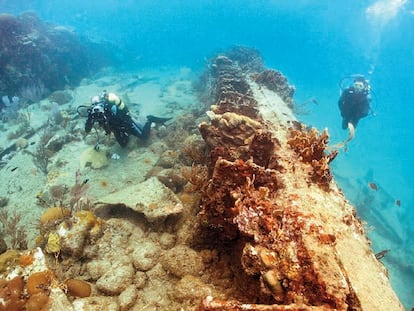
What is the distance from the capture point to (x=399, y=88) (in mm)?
105500

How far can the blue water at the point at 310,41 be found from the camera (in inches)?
1852

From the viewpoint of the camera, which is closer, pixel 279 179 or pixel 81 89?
pixel 279 179

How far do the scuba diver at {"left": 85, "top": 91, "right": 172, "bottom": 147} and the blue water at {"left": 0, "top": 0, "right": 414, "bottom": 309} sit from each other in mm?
24336

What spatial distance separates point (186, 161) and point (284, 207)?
433cm

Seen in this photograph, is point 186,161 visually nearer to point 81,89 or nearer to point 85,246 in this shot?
point 85,246

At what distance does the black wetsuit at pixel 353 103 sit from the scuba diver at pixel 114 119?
8170mm

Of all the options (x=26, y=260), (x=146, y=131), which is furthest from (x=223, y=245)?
(x=146, y=131)

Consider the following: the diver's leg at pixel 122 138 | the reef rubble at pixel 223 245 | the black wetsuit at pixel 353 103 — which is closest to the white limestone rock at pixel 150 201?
the reef rubble at pixel 223 245

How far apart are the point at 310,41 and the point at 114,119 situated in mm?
117279

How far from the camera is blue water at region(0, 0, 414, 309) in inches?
1852

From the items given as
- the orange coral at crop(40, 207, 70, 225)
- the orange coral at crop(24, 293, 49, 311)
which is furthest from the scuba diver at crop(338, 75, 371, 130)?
the orange coral at crop(24, 293, 49, 311)

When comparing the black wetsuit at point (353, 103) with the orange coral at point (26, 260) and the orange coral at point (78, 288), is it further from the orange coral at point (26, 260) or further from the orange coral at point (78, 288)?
the orange coral at point (26, 260)

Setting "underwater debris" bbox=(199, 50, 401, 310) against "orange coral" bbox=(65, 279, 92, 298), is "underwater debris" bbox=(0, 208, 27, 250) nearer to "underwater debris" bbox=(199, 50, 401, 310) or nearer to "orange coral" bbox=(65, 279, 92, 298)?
"orange coral" bbox=(65, 279, 92, 298)

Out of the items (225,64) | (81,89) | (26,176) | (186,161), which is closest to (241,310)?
(186,161)
